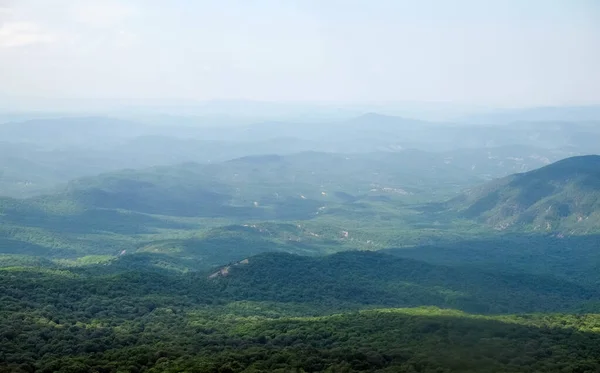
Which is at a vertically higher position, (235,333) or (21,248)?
(235,333)

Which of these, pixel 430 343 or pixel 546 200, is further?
pixel 546 200

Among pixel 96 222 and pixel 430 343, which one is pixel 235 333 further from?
pixel 96 222

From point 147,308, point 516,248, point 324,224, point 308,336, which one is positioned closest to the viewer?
point 308,336

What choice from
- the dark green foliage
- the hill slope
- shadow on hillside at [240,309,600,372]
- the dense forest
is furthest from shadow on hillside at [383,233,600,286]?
shadow on hillside at [240,309,600,372]

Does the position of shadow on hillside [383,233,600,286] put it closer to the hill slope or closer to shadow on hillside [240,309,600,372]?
the hill slope

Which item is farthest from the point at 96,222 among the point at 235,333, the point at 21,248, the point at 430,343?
the point at 430,343

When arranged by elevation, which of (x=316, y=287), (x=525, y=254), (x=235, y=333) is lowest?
(x=525, y=254)

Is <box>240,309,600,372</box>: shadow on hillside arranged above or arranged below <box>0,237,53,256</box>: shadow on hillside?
above

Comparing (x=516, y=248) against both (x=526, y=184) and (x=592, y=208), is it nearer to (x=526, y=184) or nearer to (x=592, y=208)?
(x=592, y=208)

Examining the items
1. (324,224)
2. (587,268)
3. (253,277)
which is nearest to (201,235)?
(324,224)
